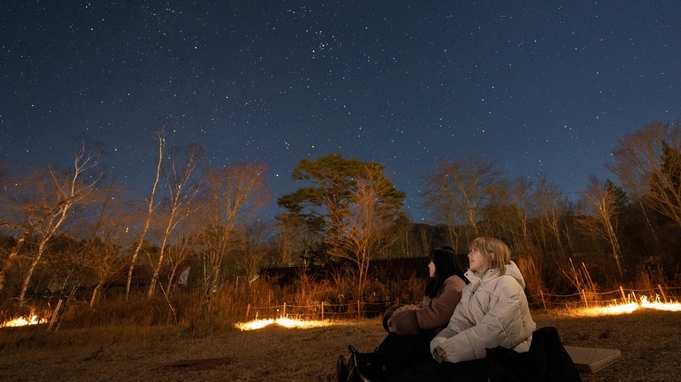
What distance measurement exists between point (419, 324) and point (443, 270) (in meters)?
0.52

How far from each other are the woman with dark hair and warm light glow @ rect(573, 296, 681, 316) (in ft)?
32.4

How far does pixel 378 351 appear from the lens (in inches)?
124

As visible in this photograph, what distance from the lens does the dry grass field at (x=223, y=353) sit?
4441 millimetres

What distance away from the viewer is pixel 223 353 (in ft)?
23.1

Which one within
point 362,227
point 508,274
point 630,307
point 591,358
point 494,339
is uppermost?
point 362,227

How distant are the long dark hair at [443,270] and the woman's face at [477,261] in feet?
1.57

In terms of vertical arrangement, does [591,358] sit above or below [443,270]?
below

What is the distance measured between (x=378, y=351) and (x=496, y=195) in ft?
94.1

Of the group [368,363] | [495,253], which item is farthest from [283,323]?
[495,253]

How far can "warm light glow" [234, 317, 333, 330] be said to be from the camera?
12109 mm

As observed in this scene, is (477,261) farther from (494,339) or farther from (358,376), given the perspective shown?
(358,376)

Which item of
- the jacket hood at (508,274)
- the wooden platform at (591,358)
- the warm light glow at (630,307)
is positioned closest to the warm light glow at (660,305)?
the warm light glow at (630,307)

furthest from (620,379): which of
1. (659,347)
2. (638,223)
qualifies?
(638,223)

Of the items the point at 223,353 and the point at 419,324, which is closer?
the point at 419,324
